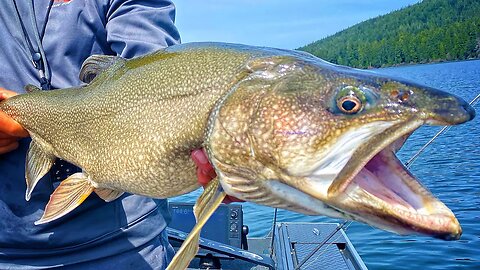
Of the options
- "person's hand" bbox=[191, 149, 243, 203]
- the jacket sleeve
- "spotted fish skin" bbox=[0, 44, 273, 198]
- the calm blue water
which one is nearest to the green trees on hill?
the calm blue water

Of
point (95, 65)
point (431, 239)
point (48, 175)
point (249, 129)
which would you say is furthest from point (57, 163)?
point (431, 239)

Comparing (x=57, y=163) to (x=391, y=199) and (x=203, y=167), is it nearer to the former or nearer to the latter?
(x=203, y=167)

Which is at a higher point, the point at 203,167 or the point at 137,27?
the point at 137,27

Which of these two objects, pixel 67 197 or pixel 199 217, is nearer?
pixel 199 217

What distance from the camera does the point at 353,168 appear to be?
5.87ft

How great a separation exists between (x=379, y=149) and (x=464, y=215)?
1221 cm

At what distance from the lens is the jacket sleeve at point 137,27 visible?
282cm

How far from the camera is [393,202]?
1.75 metres

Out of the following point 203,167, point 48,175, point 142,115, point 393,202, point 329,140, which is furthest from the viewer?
point 48,175

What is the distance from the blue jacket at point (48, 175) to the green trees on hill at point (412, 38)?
365 ft

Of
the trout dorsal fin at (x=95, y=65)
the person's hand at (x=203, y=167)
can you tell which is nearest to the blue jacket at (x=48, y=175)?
the trout dorsal fin at (x=95, y=65)

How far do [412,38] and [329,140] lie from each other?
139003 millimetres

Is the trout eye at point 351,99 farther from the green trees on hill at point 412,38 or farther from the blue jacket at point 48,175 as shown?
A: the green trees on hill at point 412,38

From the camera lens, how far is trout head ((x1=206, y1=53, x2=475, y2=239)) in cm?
177
